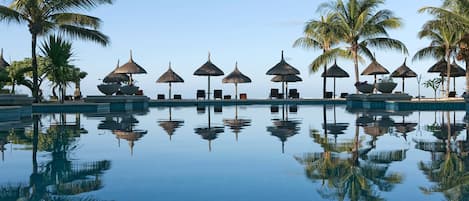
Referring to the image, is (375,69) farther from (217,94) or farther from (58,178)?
(58,178)

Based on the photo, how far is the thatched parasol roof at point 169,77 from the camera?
25.6 m

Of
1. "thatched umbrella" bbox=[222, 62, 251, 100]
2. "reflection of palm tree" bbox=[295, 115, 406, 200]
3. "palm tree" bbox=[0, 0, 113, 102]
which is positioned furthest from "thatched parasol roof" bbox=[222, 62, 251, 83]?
"reflection of palm tree" bbox=[295, 115, 406, 200]

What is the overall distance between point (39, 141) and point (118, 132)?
164 cm

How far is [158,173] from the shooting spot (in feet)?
14.9

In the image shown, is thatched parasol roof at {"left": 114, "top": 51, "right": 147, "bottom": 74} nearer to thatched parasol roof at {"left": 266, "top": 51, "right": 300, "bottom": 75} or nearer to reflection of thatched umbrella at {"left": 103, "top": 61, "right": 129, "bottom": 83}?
reflection of thatched umbrella at {"left": 103, "top": 61, "right": 129, "bottom": 83}

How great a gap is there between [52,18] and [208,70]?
10326mm

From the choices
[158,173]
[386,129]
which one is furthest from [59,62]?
[158,173]

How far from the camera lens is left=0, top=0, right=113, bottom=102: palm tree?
15812 millimetres

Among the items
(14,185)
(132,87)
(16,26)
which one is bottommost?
(14,185)

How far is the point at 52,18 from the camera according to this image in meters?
16.6

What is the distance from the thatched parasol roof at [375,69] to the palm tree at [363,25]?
2.06 metres

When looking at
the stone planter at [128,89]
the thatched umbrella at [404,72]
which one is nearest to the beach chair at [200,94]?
the stone planter at [128,89]

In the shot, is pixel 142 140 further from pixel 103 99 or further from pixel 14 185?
pixel 103 99

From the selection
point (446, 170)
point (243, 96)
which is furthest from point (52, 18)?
point (446, 170)
